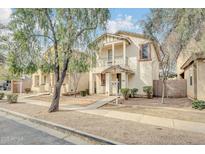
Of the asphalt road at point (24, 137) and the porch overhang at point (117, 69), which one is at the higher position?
the porch overhang at point (117, 69)

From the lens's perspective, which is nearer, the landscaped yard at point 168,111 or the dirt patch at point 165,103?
the landscaped yard at point 168,111

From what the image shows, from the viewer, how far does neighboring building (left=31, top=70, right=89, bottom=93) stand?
25.6 meters

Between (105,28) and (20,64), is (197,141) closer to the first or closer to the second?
(105,28)

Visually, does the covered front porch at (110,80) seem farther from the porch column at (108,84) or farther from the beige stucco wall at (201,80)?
the beige stucco wall at (201,80)

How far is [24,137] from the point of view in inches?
263

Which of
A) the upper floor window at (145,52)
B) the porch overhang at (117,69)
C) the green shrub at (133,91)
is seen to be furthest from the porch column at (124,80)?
the upper floor window at (145,52)

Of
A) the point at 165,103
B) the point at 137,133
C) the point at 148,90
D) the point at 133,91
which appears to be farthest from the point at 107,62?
the point at 137,133

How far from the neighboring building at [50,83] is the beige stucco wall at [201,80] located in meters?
15.4

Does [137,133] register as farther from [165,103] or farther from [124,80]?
[124,80]

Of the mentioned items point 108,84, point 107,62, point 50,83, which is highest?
point 107,62

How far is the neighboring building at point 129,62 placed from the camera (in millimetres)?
20156

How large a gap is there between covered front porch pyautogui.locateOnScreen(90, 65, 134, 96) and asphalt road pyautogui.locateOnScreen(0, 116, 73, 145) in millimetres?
11140

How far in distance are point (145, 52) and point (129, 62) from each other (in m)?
1.98
